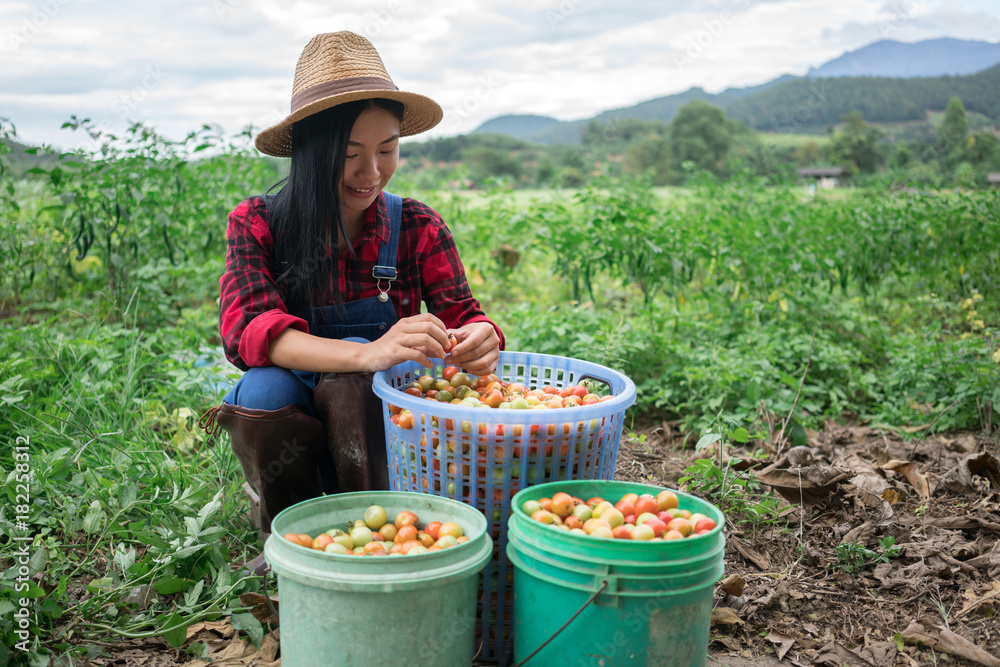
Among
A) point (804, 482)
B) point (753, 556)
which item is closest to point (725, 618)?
point (753, 556)

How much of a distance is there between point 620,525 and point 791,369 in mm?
2543

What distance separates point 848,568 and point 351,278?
1.74 m

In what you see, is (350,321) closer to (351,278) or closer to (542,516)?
(351,278)

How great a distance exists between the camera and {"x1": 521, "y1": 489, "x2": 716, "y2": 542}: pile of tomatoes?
54.3 inches

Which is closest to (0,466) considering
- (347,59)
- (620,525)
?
(347,59)

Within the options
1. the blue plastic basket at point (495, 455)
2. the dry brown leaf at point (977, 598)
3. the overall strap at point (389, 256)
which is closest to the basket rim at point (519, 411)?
the blue plastic basket at point (495, 455)

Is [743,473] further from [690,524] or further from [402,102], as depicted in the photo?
[402,102]

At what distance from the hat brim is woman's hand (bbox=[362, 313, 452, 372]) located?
2.15 ft

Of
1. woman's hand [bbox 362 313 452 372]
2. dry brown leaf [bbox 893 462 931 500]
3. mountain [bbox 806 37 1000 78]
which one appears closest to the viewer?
woman's hand [bbox 362 313 452 372]

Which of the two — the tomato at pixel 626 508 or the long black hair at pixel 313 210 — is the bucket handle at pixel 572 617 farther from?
the long black hair at pixel 313 210

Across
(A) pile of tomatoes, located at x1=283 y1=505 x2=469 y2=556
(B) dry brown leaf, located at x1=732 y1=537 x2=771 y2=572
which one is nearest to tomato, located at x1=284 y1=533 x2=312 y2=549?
(A) pile of tomatoes, located at x1=283 y1=505 x2=469 y2=556

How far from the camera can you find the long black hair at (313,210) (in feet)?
6.52

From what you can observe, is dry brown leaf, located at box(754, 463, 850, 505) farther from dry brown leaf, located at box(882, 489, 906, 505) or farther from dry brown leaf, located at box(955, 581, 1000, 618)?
dry brown leaf, located at box(955, 581, 1000, 618)

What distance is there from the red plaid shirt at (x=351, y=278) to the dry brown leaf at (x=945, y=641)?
1.35m
